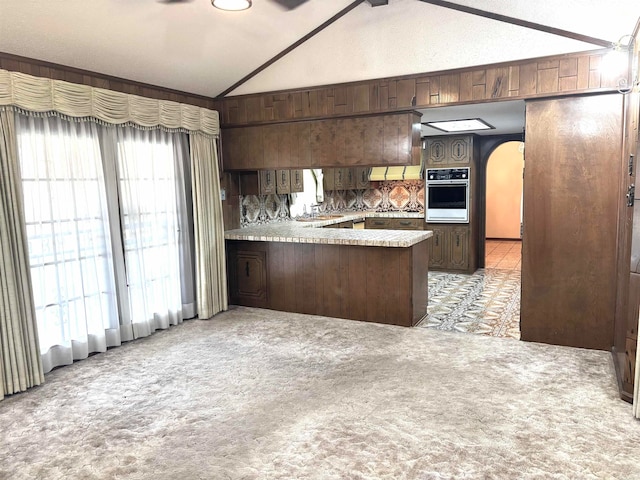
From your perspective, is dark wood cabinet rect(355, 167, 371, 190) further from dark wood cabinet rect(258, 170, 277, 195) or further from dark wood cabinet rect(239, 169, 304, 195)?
dark wood cabinet rect(258, 170, 277, 195)

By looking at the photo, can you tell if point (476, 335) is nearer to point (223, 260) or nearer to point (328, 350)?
point (328, 350)

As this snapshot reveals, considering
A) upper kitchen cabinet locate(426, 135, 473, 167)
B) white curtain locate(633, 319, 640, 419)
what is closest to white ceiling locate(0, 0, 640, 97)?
white curtain locate(633, 319, 640, 419)

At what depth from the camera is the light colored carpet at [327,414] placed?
243 cm

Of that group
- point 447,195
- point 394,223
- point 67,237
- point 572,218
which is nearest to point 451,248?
point 447,195

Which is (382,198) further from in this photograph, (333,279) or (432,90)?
(432,90)

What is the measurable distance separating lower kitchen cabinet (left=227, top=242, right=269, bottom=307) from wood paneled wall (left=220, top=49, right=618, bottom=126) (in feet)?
4.88

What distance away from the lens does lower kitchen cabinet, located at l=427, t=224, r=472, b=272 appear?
7441 millimetres

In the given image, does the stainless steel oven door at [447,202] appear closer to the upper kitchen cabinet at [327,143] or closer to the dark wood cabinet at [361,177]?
the dark wood cabinet at [361,177]

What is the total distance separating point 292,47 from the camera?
4863 mm

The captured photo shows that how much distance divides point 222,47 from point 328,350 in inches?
118

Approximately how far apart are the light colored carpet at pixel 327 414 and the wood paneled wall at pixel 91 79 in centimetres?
237

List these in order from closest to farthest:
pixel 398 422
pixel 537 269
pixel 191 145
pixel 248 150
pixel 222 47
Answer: pixel 398 422 < pixel 537 269 < pixel 222 47 < pixel 191 145 < pixel 248 150

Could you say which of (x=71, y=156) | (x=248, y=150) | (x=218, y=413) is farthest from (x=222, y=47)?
(x=218, y=413)

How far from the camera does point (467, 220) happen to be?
7.34m
